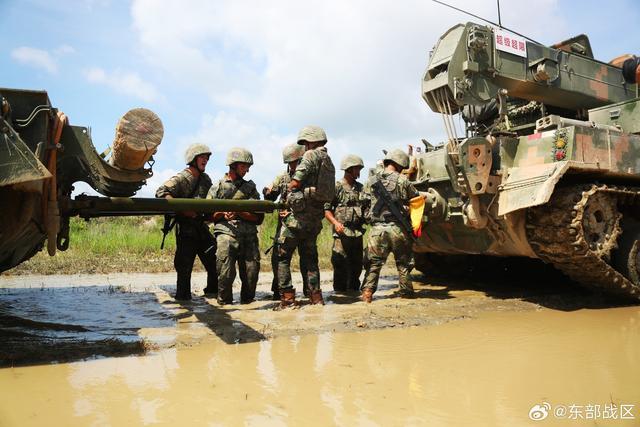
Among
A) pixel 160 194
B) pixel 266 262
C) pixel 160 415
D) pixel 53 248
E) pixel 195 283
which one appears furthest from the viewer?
pixel 266 262

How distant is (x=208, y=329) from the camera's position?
4.94 metres

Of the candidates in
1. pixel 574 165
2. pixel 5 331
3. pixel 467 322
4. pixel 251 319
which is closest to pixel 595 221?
pixel 574 165

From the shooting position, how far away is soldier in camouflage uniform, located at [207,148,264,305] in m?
6.40

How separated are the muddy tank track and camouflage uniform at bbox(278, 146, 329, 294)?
7.88 feet

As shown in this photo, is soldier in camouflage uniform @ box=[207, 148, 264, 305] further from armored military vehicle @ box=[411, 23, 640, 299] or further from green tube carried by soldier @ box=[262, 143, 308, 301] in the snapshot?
armored military vehicle @ box=[411, 23, 640, 299]

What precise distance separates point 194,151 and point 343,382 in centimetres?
419

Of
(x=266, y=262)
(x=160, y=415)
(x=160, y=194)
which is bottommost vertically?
(x=160, y=415)

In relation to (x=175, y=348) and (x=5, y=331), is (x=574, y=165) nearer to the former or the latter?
(x=175, y=348)

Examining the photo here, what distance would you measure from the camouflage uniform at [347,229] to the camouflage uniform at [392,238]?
698mm

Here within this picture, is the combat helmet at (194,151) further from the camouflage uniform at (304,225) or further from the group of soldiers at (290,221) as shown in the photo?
the camouflage uniform at (304,225)

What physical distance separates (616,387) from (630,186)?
426cm

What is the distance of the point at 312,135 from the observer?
21.2ft

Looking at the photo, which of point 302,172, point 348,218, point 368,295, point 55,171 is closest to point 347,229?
point 348,218

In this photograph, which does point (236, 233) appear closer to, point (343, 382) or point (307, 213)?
point (307, 213)
